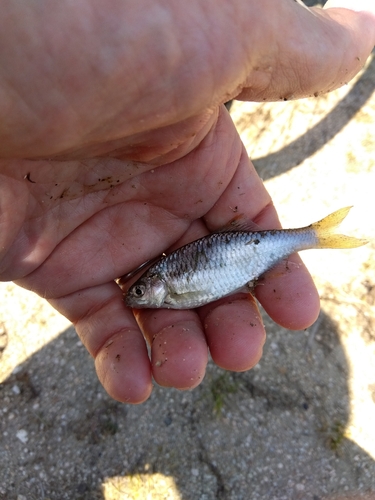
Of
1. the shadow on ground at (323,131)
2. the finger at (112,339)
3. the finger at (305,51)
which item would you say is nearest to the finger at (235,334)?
the finger at (112,339)

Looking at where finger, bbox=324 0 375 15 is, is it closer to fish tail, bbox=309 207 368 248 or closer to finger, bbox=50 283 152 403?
fish tail, bbox=309 207 368 248

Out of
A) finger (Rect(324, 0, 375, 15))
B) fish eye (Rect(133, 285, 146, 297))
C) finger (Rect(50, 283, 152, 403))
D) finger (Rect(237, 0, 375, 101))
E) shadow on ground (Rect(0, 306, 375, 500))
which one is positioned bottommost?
shadow on ground (Rect(0, 306, 375, 500))

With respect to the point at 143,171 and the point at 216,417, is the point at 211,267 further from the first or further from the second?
the point at 216,417

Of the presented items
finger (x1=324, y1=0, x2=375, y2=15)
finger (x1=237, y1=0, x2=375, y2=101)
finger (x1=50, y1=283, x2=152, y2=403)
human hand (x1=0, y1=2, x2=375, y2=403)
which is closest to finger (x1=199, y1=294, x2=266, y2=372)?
human hand (x1=0, y1=2, x2=375, y2=403)

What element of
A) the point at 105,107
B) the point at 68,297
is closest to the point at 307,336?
the point at 68,297

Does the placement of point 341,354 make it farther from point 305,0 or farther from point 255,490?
point 305,0

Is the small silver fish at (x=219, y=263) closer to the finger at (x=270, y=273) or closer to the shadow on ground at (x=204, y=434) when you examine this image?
the finger at (x=270, y=273)

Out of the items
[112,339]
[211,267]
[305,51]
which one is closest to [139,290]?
[112,339]
